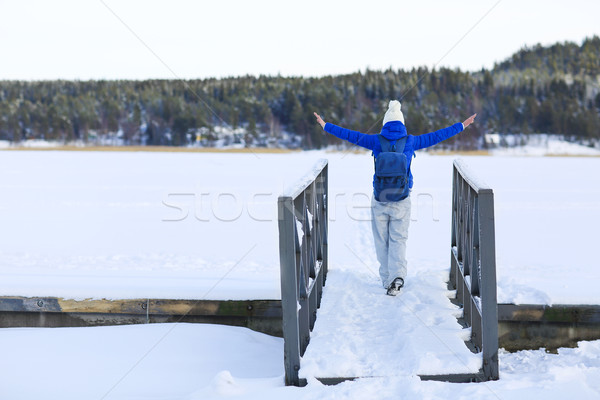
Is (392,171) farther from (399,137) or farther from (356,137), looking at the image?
(356,137)

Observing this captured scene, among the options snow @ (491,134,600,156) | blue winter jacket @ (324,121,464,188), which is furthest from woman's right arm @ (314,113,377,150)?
snow @ (491,134,600,156)

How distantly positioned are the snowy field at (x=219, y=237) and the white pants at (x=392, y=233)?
91 centimetres

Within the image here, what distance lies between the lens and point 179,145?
277 feet

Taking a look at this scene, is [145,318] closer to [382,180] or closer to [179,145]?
[382,180]

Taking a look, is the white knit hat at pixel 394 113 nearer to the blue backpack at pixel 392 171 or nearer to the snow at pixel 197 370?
the blue backpack at pixel 392 171

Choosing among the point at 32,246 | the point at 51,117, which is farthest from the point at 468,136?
the point at 32,246

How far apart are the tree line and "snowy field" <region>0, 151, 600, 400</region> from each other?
2530 inches

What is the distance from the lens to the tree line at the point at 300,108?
8312cm

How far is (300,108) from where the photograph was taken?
8656cm

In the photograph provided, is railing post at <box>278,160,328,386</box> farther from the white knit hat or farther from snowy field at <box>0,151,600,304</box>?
the white knit hat

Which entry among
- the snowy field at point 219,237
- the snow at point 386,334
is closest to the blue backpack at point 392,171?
the snow at point 386,334

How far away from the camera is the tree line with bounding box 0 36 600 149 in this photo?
273 ft

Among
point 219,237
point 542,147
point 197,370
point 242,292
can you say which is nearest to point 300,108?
point 542,147

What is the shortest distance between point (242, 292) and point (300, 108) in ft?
271
